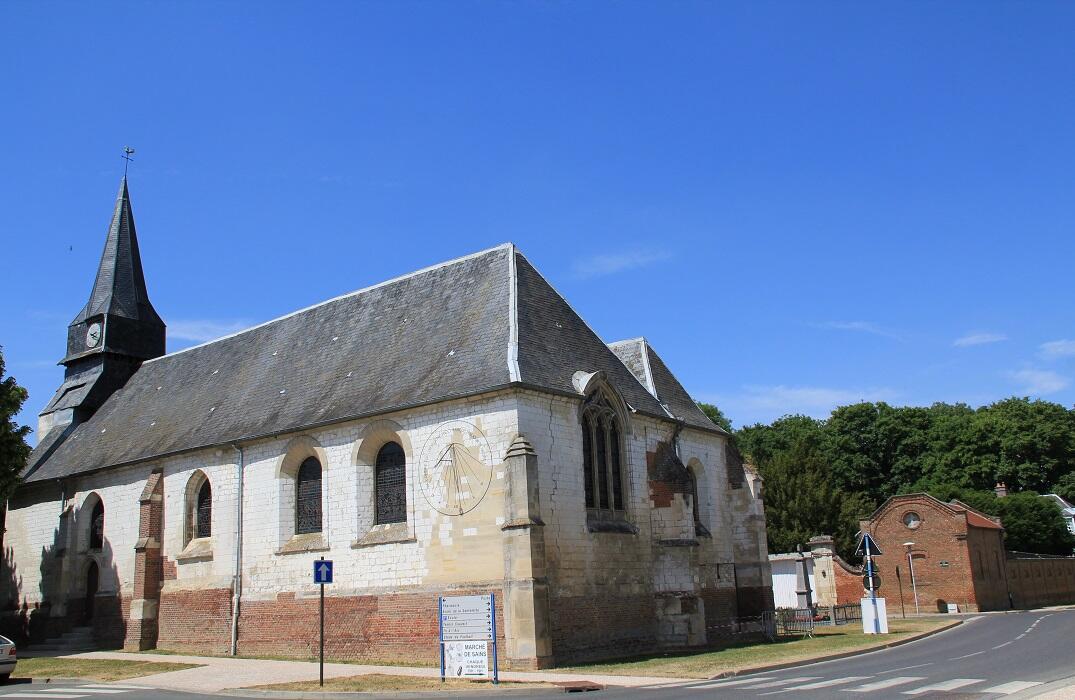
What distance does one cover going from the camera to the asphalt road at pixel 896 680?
38.9ft

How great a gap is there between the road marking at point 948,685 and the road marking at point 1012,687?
484mm

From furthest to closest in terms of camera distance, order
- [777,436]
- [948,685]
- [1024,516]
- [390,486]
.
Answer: [777,436] < [1024,516] < [390,486] < [948,685]

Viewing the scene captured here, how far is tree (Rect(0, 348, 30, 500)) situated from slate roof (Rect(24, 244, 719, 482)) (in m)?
3.25

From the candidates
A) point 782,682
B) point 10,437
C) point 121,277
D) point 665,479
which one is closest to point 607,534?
point 665,479

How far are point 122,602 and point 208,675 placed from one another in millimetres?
10187

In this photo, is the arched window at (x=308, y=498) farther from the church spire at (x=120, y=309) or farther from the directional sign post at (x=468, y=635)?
the church spire at (x=120, y=309)

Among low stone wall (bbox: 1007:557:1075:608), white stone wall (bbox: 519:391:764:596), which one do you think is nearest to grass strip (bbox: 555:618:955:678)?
white stone wall (bbox: 519:391:764:596)

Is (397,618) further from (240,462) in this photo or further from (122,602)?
(122,602)

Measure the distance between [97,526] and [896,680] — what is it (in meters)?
25.8

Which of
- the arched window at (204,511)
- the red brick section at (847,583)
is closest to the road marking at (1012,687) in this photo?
the arched window at (204,511)

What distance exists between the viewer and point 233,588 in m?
24.0

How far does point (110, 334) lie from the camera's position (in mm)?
35438

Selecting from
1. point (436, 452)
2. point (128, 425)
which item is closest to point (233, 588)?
point (436, 452)

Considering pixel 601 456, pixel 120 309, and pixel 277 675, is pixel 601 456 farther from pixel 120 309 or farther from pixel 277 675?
pixel 120 309
